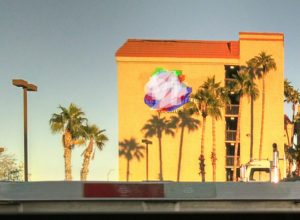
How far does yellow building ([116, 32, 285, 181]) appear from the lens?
5453 cm

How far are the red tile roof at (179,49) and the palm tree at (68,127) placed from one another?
1409 cm

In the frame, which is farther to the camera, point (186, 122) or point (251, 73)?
point (186, 122)

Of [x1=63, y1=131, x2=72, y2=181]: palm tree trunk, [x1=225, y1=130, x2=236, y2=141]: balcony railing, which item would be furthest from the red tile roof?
[x1=63, y1=131, x2=72, y2=181]: palm tree trunk

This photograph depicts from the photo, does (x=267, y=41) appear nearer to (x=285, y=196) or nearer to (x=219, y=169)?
(x=219, y=169)

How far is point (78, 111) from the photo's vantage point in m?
43.0

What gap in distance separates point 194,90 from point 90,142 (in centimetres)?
1615

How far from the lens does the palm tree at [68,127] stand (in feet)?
137

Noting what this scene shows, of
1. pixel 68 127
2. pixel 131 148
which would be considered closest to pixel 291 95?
pixel 131 148

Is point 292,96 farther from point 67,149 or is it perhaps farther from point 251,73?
point 67,149

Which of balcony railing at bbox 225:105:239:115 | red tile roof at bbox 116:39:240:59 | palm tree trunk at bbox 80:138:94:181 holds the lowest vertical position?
palm tree trunk at bbox 80:138:94:181

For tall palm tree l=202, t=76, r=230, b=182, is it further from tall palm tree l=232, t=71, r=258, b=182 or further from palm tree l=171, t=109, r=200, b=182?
palm tree l=171, t=109, r=200, b=182

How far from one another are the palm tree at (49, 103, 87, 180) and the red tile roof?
1409 cm

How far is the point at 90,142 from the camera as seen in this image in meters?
45.0

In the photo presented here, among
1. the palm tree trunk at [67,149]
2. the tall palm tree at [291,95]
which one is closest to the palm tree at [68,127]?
the palm tree trunk at [67,149]
